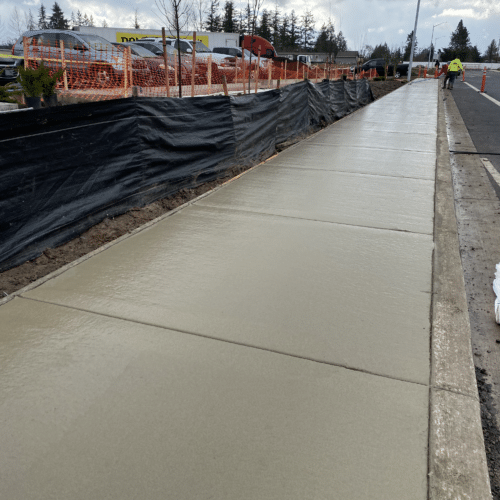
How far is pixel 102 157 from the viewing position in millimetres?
4816

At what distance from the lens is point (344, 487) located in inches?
74.6

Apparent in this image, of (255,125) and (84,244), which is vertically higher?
(255,125)

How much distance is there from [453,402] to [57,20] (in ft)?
354

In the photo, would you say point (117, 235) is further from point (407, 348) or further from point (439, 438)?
point (439, 438)

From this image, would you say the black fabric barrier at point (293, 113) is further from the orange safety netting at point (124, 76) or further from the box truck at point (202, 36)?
the box truck at point (202, 36)

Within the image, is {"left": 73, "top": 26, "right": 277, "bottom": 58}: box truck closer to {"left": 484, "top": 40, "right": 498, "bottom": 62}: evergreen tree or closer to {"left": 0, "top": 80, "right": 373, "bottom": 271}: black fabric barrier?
{"left": 0, "top": 80, "right": 373, "bottom": 271}: black fabric barrier

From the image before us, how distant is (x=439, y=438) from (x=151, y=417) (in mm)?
1373

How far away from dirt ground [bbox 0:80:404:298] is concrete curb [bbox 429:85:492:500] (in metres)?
3.08

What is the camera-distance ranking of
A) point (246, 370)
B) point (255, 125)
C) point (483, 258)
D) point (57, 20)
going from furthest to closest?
point (57, 20), point (255, 125), point (483, 258), point (246, 370)

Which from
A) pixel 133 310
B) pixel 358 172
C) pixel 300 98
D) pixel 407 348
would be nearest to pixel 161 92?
pixel 300 98

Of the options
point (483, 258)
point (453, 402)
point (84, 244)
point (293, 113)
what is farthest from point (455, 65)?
point (453, 402)

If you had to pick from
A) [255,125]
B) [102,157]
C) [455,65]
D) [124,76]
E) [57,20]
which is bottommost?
[102,157]

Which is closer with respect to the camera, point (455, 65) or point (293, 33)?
point (455, 65)

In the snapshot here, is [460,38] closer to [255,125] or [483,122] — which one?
[483,122]
